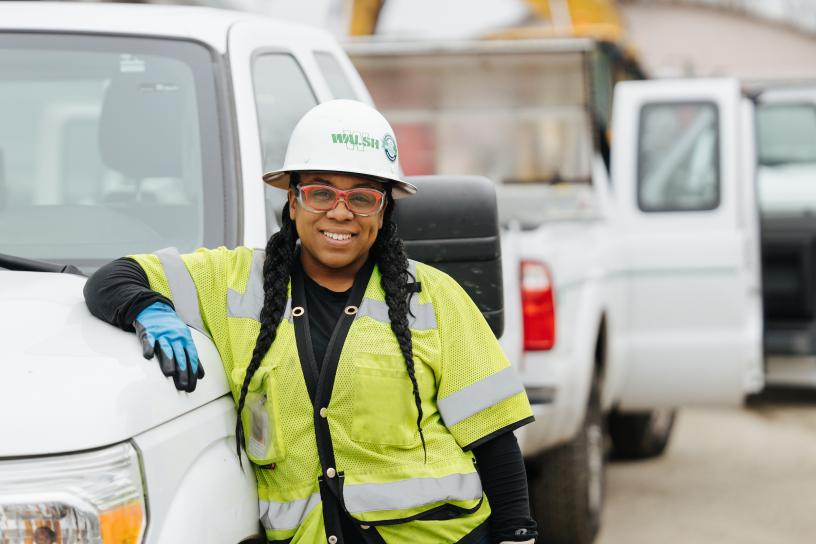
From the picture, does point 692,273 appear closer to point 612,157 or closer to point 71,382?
point 612,157

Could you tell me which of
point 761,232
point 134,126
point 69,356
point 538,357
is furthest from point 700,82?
point 69,356

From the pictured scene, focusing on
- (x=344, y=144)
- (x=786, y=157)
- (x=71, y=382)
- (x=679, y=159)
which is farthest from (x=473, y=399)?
(x=786, y=157)

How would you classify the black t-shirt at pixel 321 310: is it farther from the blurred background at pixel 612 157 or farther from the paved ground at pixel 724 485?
the blurred background at pixel 612 157

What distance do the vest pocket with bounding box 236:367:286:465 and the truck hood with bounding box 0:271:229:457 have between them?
73 millimetres

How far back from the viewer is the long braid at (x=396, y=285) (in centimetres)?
285

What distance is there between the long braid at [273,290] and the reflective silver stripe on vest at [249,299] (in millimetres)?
15

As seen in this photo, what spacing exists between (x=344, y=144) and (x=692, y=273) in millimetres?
4639

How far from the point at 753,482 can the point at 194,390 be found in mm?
5920

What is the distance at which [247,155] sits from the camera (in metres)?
3.41

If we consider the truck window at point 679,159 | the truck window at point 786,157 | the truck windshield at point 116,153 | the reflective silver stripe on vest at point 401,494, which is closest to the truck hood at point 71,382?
the reflective silver stripe on vest at point 401,494

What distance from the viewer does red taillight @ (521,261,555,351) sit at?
5.77 m

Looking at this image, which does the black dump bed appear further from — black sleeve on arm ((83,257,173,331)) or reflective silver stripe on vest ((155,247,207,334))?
black sleeve on arm ((83,257,173,331))

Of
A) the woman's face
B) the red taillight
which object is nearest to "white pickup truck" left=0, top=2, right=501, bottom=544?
the woman's face

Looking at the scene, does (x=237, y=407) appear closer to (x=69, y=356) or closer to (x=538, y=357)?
(x=69, y=356)
